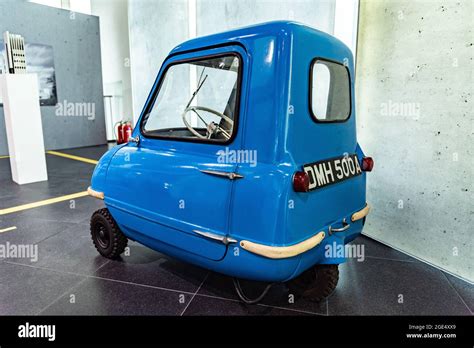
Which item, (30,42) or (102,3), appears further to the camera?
(102,3)

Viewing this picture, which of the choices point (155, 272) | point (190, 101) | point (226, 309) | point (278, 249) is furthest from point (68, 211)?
point (278, 249)

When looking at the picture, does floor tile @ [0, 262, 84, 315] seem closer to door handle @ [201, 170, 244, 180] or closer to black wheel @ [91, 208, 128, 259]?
black wheel @ [91, 208, 128, 259]

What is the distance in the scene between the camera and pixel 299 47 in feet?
5.98

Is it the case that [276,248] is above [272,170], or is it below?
below

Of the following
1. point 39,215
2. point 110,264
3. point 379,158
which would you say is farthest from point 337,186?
point 39,215

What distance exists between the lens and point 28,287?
2.50 m

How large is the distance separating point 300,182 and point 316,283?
3.01ft

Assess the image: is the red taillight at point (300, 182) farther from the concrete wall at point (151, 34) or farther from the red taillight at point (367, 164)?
the concrete wall at point (151, 34)

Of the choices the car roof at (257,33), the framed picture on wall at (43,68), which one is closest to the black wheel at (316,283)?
the car roof at (257,33)

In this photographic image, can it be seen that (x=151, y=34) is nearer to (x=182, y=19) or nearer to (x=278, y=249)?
(x=182, y=19)
